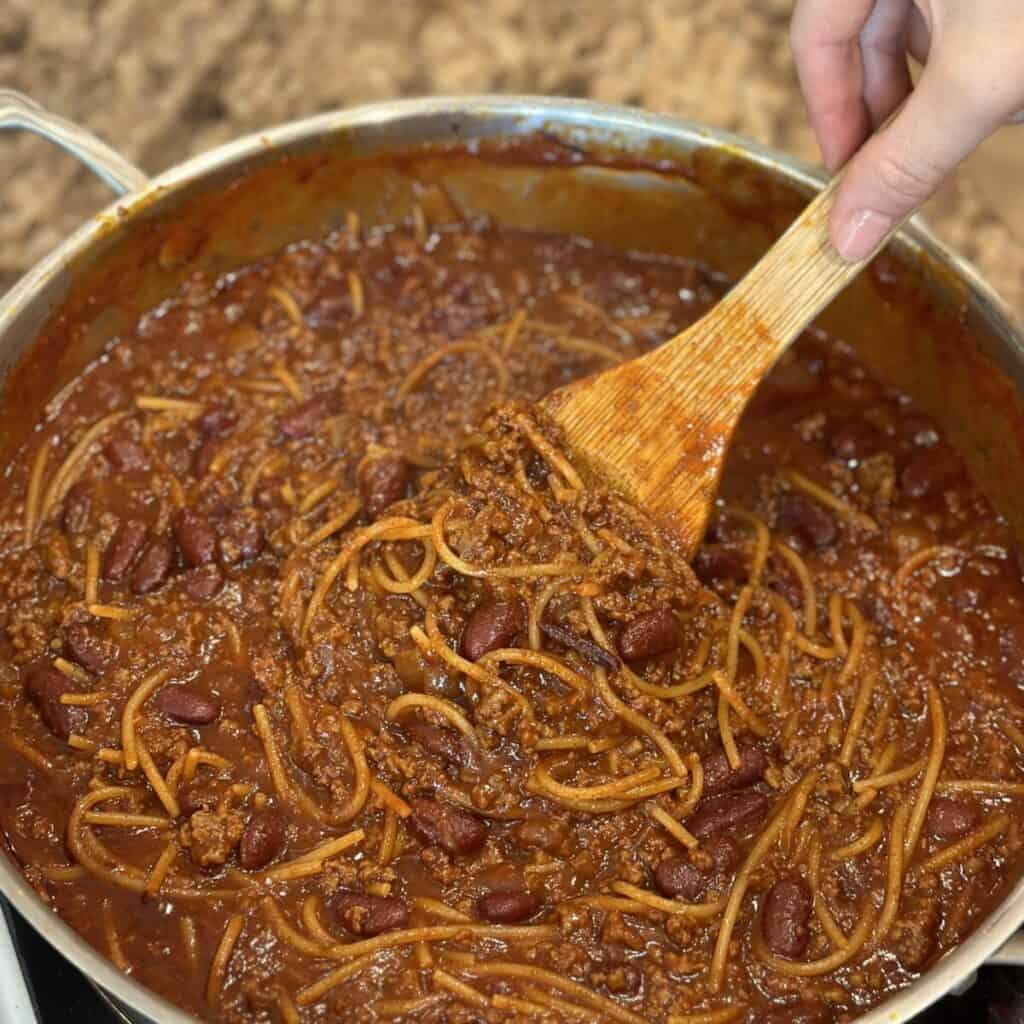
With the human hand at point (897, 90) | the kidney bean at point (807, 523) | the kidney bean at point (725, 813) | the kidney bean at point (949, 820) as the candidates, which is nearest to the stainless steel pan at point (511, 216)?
the human hand at point (897, 90)

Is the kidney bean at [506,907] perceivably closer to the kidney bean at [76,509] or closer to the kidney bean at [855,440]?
the kidney bean at [76,509]

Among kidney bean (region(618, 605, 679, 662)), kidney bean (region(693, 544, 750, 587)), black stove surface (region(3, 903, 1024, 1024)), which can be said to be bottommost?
black stove surface (region(3, 903, 1024, 1024))

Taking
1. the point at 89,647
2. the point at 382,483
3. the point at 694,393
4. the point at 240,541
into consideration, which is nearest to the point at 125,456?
the point at 240,541

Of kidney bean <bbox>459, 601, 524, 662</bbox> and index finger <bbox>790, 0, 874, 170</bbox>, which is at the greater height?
index finger <bbox>790, 0, 874, 170</bbox>

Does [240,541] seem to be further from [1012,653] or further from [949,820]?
[1012,653]

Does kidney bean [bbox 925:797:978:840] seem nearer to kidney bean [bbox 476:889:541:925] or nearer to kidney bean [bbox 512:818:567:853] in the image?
kidney bean [bbox 512:818:567:853]

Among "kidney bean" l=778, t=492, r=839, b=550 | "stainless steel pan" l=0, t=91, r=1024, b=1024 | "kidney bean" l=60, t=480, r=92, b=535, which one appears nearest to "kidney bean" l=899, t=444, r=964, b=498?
"stainless steel pan" l=0, t=91, r=1024, b=1024
